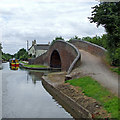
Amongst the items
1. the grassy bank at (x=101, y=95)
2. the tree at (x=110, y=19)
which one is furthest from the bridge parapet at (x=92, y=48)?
the grassy bank at (x=101, y=95)

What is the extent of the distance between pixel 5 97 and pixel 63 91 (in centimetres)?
377

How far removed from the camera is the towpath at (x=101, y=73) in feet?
31.1

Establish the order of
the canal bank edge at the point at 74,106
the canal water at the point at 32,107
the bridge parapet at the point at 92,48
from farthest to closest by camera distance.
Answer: the bridge parapet at the point at 92,48
the canal water at the point at 32,107
the canal bank edge at the point at 74,106

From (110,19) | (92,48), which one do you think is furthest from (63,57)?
(110,19)

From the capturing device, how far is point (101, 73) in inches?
497

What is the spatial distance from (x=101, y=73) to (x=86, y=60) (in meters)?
4.57

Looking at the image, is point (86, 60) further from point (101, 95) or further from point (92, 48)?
point (101, 95)

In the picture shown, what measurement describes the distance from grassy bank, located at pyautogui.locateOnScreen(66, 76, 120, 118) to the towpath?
35cm

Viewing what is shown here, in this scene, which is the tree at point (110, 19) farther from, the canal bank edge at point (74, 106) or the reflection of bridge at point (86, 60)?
the canal bank edge at point (74, 106)

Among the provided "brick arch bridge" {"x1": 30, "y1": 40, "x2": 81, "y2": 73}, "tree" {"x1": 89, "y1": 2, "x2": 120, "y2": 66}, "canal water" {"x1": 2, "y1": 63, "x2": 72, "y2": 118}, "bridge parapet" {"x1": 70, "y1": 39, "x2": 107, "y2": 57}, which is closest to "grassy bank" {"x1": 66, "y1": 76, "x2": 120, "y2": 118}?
"canal water" {"x1": 2, "y1": 63, "x2": 72, "y2": 118}

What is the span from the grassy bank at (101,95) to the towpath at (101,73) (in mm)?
350

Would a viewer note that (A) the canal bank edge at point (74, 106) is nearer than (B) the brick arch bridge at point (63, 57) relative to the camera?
Yes

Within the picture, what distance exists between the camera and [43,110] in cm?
956

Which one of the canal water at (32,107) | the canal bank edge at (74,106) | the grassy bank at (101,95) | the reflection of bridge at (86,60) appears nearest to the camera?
the grassy bank at (101,95)
